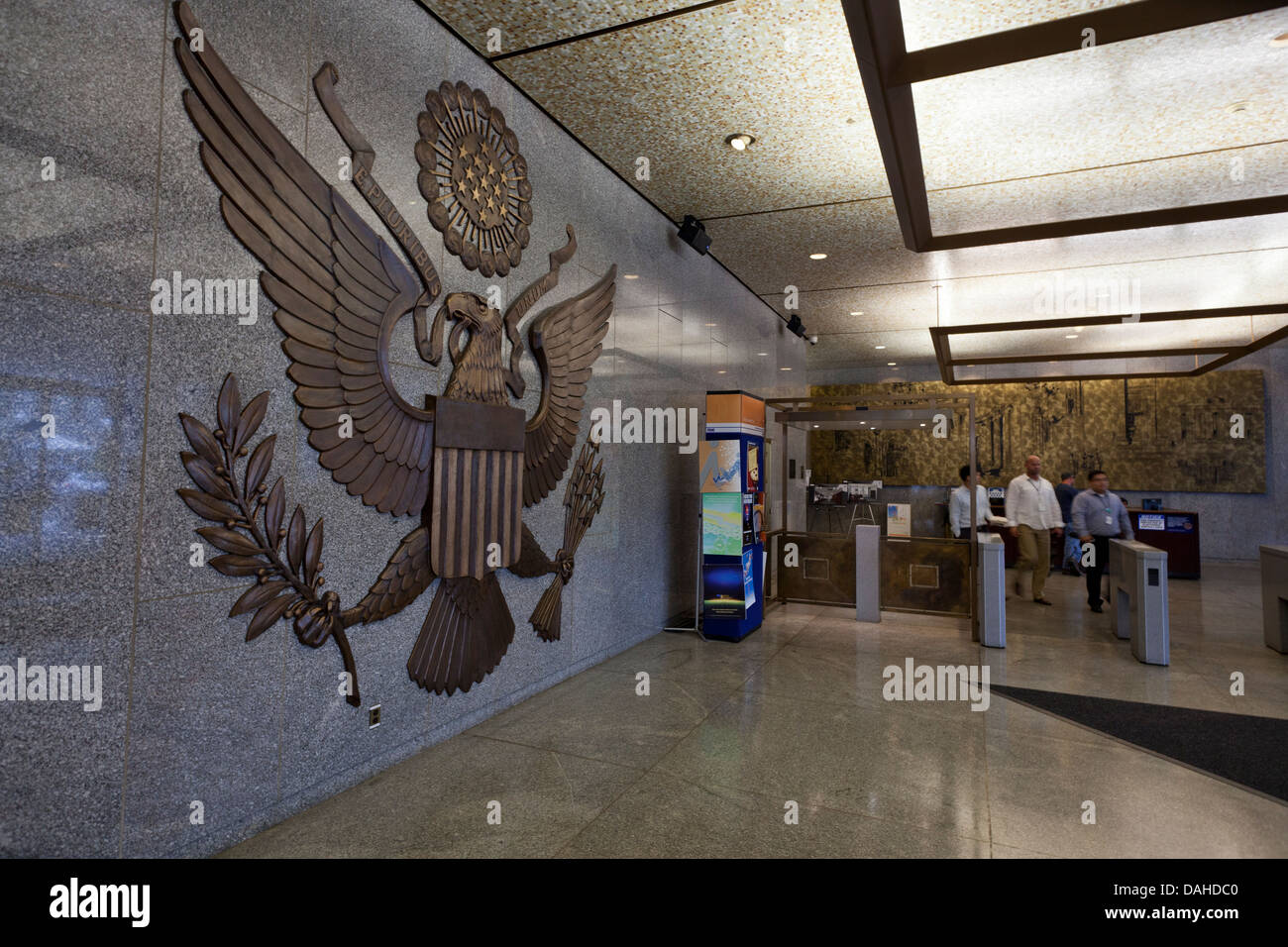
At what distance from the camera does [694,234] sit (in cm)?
573

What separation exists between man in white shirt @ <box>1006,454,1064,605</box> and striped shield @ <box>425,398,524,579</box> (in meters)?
6.01

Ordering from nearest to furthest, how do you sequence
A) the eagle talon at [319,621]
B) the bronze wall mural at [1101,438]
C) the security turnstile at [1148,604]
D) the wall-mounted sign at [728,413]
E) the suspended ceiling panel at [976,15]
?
the eagle talon at [319,621], the suspended ceiling panel at [976,15], the security turnstile at [1148,604], the wall-mounted sign at [728,413], the bronze wall mural at [1101,438]

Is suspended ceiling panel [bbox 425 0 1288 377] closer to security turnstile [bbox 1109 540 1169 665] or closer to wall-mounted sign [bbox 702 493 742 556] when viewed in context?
wall-mounted sign [bbox 702 493 742 556]

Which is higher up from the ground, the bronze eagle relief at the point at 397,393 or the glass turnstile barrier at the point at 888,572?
the bronze eagle relief at the point at 397,393

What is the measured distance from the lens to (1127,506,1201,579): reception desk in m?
9.23

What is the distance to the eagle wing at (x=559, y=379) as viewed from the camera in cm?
395

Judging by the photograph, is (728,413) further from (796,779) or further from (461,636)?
(796,779)

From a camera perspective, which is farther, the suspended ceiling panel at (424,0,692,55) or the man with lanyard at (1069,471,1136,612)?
the man with lanyard at (1069,471,1136,612)

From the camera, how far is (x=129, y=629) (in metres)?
2.05

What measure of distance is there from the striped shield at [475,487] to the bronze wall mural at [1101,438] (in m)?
9.08

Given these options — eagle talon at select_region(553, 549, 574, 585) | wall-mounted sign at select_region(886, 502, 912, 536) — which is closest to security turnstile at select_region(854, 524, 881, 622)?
wall-mounted sign at select_region(886, 502, 912, 536)

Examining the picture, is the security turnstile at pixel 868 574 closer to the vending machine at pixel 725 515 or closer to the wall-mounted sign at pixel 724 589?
the vending machine at pixel 725 515

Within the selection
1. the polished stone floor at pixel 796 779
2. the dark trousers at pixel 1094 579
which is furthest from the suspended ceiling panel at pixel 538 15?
the dark trousers at pixel 1094 579
